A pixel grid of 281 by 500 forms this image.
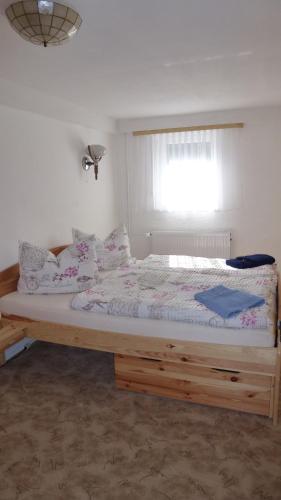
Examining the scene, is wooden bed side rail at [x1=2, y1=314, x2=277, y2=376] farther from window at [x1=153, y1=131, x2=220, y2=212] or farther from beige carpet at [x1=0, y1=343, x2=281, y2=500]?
window at [x1=153, y1=131, x2=220, y2=212]

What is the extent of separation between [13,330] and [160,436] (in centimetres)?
130

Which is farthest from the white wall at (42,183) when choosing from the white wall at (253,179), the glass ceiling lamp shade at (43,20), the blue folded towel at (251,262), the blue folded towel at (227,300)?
the blue folded towel at (251,262)

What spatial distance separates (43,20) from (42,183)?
6.11 feet

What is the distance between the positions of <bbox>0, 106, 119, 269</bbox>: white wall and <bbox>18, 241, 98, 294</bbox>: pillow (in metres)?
0.21

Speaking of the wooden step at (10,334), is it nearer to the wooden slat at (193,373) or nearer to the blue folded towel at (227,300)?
the wooden slat at (193,373)

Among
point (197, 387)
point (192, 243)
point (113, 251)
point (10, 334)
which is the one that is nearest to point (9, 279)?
point (10, 334)

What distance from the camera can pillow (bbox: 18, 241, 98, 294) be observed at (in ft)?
9.52

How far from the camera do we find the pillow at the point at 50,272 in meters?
2.90

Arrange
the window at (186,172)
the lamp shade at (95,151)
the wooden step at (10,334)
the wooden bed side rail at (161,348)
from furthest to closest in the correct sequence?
the window at (186,172), the lamp shade at (95,151), the wooden step at (10,334), the wooden bed side rail at (161,348)

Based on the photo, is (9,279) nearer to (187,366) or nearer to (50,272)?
(50,272)

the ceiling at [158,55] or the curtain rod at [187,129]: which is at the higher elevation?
the ceiling at [158,55]

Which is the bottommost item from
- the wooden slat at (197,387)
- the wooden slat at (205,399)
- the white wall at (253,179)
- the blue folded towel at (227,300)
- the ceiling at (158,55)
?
the wooden slat at (205,399)

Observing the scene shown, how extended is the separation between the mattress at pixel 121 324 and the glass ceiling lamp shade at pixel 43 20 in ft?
5.69

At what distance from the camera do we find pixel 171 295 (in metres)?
2.65
